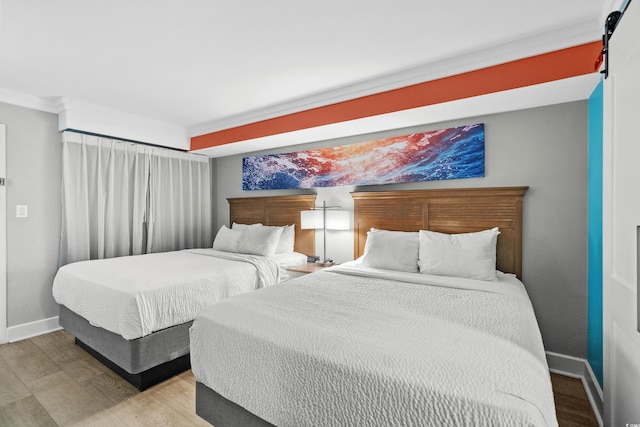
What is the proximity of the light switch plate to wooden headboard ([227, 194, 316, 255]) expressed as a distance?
2257 mm

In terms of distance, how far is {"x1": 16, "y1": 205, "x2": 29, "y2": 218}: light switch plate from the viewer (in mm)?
3117

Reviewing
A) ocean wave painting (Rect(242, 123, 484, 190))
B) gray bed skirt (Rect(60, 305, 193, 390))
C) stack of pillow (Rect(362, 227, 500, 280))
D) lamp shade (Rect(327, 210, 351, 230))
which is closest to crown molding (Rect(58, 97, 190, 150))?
ocean wave painting (Rect(242, 123, 484, 190))

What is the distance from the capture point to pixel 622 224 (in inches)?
53.2

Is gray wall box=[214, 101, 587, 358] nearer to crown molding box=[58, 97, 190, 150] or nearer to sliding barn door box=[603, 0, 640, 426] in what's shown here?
sliding barn door box=[603, 0, 640, 426]

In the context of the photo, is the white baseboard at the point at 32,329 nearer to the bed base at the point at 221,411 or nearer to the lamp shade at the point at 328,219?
the bed base at the point at 221,411

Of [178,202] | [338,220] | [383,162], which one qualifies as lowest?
[338,220]

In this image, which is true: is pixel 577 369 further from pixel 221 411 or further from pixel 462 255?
pixel 221 411

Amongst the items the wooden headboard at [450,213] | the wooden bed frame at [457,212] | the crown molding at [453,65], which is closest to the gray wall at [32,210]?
the crown molding at [453,65]

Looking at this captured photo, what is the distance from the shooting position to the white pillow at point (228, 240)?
153 inches

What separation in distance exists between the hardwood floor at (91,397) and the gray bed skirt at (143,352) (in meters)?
0.07

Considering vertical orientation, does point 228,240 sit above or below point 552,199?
below

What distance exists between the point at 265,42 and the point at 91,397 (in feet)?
8.96

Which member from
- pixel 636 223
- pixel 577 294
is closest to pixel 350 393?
pixel 636 223

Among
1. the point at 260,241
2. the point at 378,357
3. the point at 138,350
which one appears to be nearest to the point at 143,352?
the point at 138,350
